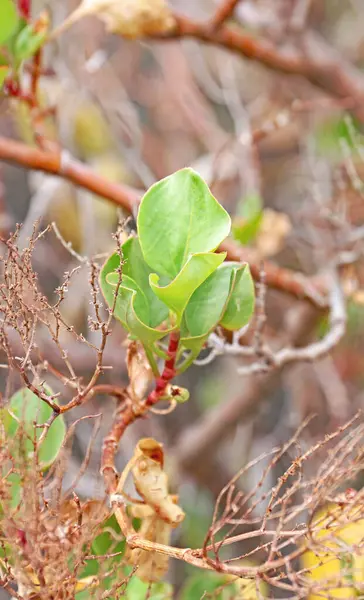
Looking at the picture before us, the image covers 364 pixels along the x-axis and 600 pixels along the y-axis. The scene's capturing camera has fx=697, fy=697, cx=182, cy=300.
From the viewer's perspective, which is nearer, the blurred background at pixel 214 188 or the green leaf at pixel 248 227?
the green leaf at pixel 248 227

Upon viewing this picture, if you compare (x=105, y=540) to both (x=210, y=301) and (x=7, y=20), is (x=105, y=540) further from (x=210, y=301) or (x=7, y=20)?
(x=7, y=20)

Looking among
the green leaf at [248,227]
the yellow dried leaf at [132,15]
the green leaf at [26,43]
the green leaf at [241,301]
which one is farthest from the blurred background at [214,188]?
the green leaf at [241,301]

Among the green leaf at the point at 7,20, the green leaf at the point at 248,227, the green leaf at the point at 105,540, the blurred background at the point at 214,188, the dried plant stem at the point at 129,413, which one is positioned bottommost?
the blurred background at the point at 214,188

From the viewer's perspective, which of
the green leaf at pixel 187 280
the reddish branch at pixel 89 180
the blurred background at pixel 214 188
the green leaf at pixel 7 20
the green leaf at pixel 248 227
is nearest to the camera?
the green leaf at pixel 187 280

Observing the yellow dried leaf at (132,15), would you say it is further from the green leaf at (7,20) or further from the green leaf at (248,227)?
the green leaf at (248,227)

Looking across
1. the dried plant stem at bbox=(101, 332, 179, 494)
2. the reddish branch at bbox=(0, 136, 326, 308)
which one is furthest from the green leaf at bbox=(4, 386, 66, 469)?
the reddish branch at bbox=(0, 136, 326, 308)

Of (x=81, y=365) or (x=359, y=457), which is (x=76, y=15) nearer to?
(x=359, y=457)
